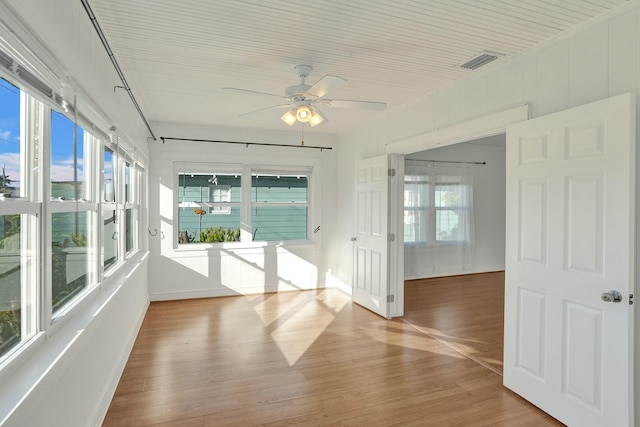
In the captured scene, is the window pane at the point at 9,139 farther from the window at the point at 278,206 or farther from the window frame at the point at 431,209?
the window frame at the point at 431,209

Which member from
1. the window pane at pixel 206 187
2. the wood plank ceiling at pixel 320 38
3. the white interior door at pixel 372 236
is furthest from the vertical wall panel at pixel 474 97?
the window pane at pixel 206 187

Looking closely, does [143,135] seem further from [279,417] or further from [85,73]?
[279,417]

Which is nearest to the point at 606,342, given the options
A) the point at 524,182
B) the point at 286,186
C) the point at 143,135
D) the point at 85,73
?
the point at 524,182

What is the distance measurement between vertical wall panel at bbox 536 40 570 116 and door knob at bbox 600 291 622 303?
1.22 m

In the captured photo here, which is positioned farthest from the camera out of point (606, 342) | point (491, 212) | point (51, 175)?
point (491, 212)

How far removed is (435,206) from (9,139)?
6.40 meters

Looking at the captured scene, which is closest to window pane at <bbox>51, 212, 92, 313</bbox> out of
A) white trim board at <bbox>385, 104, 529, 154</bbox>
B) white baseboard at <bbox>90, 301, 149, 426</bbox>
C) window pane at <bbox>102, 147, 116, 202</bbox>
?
window pane at <bbox>102, 147, 116, 202</bbox>

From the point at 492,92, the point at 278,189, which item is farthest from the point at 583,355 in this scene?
the point at 278,189

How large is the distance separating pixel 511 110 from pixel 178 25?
2474mm

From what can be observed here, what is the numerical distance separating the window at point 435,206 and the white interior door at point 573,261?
3.88 meters

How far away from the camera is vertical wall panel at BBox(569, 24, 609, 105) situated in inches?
87.8

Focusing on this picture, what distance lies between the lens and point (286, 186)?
5934mm

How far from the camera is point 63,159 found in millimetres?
2006

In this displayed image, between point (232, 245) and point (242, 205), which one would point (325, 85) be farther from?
point (232, 245)
